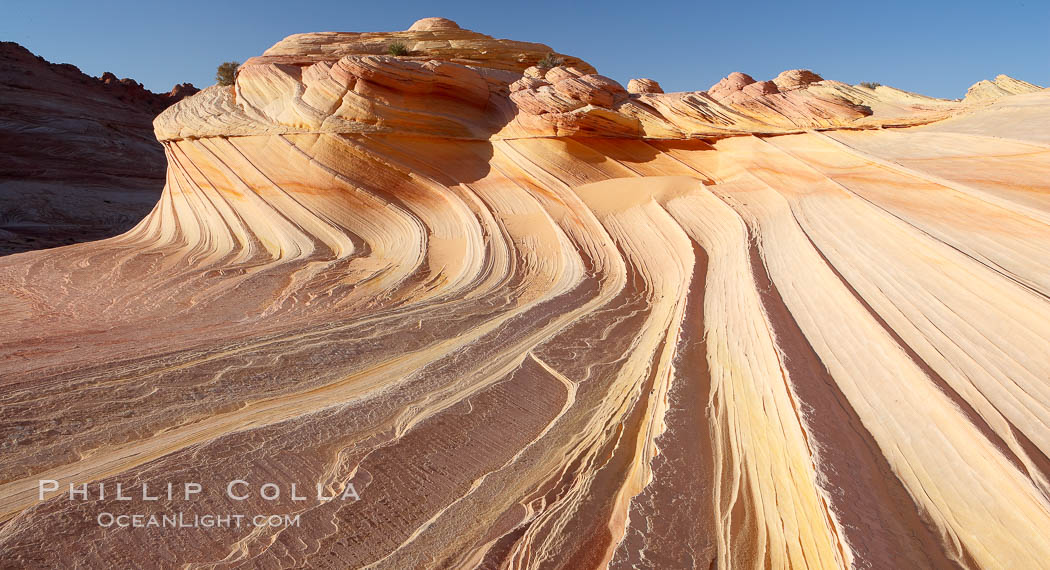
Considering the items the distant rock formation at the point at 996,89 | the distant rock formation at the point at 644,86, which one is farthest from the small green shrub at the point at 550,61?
the distant rock formation at the point at 996,89

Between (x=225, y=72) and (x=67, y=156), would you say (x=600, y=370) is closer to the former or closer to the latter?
(x=225, y=72)

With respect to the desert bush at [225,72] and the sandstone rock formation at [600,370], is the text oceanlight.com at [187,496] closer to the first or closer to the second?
the sandstone rock formation at [600,370]

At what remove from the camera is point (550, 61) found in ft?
43.1

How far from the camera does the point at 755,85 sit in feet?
32.6

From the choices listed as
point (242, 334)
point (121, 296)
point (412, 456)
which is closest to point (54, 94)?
point (121, 296)

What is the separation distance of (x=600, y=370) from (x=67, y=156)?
86.3 ft

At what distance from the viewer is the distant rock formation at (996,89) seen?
796 centimetres

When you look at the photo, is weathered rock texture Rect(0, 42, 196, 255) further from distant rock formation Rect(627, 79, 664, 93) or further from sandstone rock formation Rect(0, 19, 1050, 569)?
distant rock formation Rect(627, 79, 664, 93)

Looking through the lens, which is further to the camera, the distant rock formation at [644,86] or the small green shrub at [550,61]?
the small green shrub at [550,61]

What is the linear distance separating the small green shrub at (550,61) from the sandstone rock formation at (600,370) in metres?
5.44

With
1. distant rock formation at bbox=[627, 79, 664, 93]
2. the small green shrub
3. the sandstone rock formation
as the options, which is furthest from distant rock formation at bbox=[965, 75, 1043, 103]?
the small green shrub

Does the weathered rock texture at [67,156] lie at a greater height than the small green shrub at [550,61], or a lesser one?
lesser

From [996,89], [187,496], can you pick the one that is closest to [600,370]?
[187,496]

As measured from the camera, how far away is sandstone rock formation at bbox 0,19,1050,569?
2.08 meters
